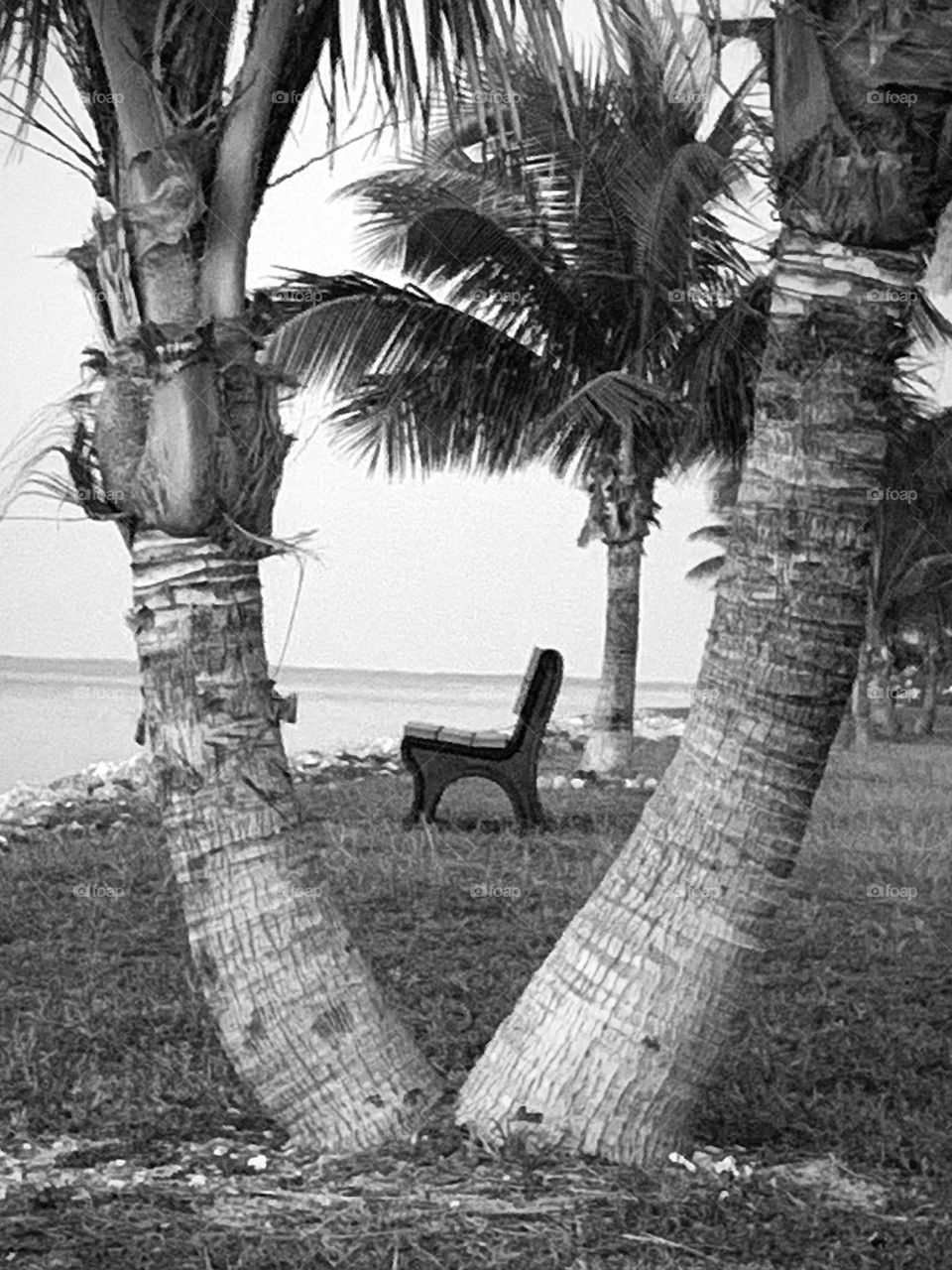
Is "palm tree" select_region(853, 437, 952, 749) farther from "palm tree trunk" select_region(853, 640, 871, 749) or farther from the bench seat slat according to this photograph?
the bench seat slat

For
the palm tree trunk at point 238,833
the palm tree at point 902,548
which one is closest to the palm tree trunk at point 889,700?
the palm tree at point 902,548

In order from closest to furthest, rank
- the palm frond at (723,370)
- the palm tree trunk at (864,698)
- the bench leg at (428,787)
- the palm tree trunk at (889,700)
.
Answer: the bench leg at (428,787)
the palm frond at (723,370)
the palm tree trunk at (864,698)
the palm tree trunk at (889,700)

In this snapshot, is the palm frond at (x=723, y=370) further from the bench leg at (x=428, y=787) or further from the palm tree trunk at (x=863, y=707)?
the palm tree trunk at (x=863, y=707)

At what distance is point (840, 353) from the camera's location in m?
3.90

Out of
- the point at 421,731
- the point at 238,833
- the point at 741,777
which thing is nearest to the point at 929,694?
the point at 421,731

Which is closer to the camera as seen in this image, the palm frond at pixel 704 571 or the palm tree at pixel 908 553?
the palm tree at pixel 908 553

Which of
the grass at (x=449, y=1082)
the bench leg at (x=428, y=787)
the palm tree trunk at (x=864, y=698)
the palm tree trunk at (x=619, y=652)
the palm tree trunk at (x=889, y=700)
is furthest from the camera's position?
the palm tree trunk at (x=889, y=700)

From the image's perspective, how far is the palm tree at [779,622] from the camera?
12.4 ft

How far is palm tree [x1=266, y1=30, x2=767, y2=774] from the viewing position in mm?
14219

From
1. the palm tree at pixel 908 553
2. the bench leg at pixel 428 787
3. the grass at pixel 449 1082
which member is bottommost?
the grass at pixel 449 1082

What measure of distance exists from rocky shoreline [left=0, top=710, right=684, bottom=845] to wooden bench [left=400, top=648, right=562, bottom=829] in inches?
43.4

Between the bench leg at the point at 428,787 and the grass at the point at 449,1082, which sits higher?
the bench leg at the point at 428,787

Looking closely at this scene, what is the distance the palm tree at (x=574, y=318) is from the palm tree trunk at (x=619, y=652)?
0.06 ft

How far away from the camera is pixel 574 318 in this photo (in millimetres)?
15430
